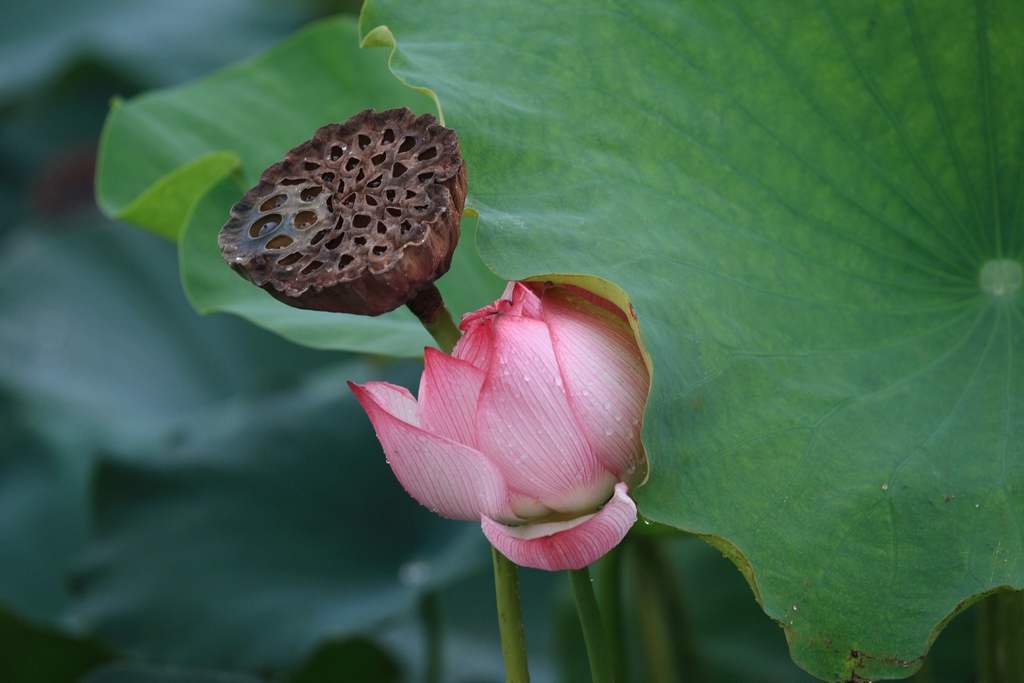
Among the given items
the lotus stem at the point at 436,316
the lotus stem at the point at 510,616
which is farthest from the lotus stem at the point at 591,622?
the lotus stem at the point at 436,316

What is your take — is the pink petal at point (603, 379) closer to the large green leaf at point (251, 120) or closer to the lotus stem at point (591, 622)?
the lotus stem at point (591, 622)

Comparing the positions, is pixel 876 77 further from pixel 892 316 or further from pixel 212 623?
pixel 212 623

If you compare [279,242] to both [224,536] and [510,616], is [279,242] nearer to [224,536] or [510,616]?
[510,616]

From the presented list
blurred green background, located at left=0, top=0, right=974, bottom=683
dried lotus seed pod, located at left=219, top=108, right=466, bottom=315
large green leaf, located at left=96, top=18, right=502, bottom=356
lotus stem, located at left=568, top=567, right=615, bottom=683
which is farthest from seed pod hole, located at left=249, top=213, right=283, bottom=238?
blurred green background, located at left=0, top=0, right=974, bottom=683

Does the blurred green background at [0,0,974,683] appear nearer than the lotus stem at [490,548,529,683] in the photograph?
No

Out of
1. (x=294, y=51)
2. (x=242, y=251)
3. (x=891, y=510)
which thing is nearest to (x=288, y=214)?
(x=242, y=251)

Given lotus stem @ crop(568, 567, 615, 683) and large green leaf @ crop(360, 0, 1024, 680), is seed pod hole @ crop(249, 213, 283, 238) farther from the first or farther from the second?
lotus stem @ crop(568, 567, 615, 683)

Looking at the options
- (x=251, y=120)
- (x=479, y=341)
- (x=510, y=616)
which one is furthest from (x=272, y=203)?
(x=251, y=120)
